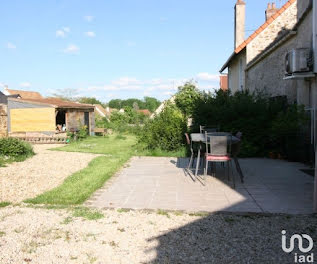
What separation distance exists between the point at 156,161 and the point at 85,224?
5999 mm

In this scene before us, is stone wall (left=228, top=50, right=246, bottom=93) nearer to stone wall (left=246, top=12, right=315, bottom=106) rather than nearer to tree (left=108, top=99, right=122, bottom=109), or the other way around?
stone wall (left=246, top=12, right=315, bottom=106)

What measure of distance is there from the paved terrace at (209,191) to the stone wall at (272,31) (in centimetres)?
882

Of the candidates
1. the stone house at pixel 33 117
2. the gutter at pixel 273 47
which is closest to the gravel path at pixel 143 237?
the gutter at pixel 273 47

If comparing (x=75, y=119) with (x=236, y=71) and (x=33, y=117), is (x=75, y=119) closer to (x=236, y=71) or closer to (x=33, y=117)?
(x=33, y=117)

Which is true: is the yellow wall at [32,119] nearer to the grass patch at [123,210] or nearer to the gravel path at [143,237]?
the gravel path at [143,237]

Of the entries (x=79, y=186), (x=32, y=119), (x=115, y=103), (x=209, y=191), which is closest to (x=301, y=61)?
(x=209, y=191)

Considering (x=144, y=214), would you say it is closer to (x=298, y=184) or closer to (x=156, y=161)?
(x=298, y=184)

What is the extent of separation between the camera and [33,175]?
8.21 m

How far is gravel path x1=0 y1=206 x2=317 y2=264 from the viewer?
3.37 metres

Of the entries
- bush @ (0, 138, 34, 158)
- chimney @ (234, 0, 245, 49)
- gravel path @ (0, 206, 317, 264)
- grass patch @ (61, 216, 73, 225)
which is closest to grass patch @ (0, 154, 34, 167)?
bush @ (0, 138, 34, 158)

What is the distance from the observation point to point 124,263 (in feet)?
10.7

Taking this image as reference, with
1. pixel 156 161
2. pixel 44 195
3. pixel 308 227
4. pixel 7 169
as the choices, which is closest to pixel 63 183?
pixel 44 195

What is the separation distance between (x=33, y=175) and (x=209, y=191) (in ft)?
15.3

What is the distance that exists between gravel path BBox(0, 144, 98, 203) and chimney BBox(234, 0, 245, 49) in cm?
1280
